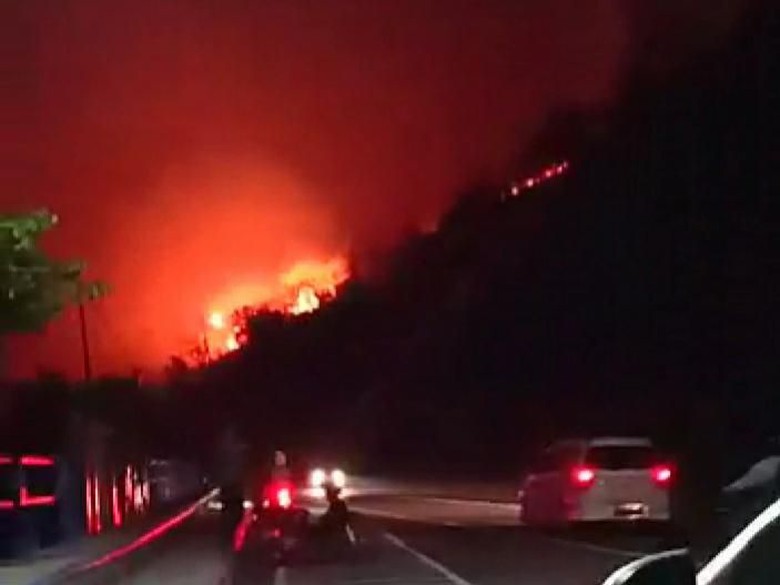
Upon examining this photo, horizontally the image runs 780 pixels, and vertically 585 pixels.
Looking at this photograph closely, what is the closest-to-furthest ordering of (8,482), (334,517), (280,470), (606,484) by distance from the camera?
1. (606,484)
2. (334,517)
3. (8,482)
4. (280,470)

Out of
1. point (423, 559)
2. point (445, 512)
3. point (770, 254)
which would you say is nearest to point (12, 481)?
point (423, 559)

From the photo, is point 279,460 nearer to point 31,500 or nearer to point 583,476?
point 31,500

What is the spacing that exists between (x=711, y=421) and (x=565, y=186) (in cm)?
1928

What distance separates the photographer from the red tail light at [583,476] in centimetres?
3191

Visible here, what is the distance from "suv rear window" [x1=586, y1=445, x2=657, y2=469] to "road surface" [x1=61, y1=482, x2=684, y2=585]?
107 centimetres

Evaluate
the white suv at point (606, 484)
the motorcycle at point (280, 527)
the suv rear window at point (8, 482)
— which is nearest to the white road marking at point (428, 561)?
the motorcycle at point (280, 527)

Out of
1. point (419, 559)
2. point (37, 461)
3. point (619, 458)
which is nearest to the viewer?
point (419, 559)

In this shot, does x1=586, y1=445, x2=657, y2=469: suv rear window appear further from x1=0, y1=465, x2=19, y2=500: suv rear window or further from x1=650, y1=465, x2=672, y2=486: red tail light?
x1=0, y1=465, x2=19, y2=500: suv rear window

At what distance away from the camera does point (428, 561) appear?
27984 mm

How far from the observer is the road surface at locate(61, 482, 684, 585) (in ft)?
81.2

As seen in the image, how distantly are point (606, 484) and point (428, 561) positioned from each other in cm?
491

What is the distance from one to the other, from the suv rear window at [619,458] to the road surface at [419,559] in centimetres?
107

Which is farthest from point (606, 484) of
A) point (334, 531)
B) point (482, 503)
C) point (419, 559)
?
point (482, 503)

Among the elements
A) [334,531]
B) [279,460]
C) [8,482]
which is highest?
[279,460]
